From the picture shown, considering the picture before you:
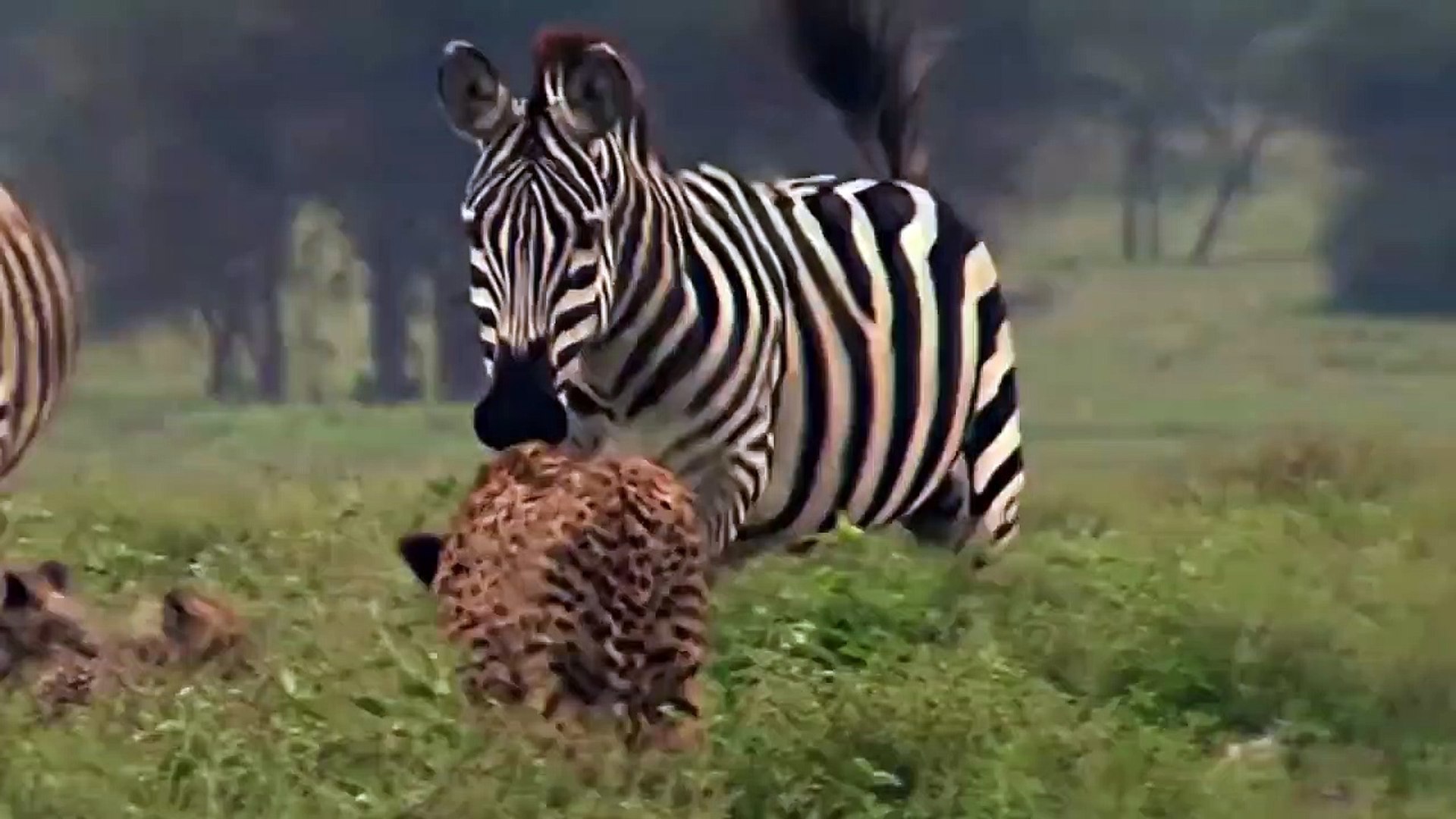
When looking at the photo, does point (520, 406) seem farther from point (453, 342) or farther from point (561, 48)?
point (453, 342)

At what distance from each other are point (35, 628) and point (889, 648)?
4.84 feet

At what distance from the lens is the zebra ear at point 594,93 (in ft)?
16.1

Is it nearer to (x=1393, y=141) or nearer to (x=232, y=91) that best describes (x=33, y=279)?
(x=232, y=91)

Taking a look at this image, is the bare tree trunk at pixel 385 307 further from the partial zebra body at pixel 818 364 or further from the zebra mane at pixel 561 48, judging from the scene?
the zebra mane at pixel 561 48

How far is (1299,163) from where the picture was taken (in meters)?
10.5

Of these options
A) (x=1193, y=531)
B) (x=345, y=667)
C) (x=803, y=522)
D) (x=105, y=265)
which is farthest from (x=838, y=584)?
(x=105, y=265)

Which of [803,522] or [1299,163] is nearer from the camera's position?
[803,522]

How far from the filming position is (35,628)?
452 centimetres

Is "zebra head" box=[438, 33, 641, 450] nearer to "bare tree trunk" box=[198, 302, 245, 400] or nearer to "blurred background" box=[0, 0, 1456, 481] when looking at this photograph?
"blurred background" box=[0, 0, 1456, 481]

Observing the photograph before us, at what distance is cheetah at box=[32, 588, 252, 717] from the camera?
14.2ft

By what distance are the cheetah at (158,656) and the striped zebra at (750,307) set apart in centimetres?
56

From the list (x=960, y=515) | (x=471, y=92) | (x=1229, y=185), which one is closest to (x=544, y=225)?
(x=471, y=92)

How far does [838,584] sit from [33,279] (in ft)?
8.15

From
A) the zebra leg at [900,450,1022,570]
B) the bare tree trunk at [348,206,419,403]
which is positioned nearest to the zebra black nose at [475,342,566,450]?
the zebra leg at [900,450,1022,570]
